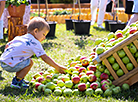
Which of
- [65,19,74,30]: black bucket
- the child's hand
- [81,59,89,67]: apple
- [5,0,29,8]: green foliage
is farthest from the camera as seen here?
[65,19,74,30]: black bucket

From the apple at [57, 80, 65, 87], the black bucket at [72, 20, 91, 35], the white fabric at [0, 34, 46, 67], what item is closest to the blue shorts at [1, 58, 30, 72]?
the white fabric at [0, 34, 46, 67]

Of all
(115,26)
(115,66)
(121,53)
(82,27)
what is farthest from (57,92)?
(115,26)

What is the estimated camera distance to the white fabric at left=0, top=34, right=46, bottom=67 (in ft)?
9.16

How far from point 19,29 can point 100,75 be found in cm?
277

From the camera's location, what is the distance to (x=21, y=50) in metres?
2.82

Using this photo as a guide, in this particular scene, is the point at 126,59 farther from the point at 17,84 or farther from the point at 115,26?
the point at 115,26

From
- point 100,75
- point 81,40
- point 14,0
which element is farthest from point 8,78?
point 81,40

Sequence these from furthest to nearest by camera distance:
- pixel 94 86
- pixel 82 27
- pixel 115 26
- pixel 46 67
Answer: pixel 115 26
pixel 82 27
pixel 46 67
pixel 94 86

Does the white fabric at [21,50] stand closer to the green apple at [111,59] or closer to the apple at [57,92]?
the apple at [57,92]

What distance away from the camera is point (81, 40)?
5840 mm

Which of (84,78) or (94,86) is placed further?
(84,78)

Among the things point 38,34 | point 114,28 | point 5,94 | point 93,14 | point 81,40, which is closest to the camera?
point 5,94

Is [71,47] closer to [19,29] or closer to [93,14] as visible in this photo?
[19,29]

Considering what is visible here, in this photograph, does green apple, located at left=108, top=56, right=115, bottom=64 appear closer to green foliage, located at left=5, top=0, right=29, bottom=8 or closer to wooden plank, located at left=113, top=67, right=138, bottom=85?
wooden plank, located at left=113, top=67, right=138, bottom=85
